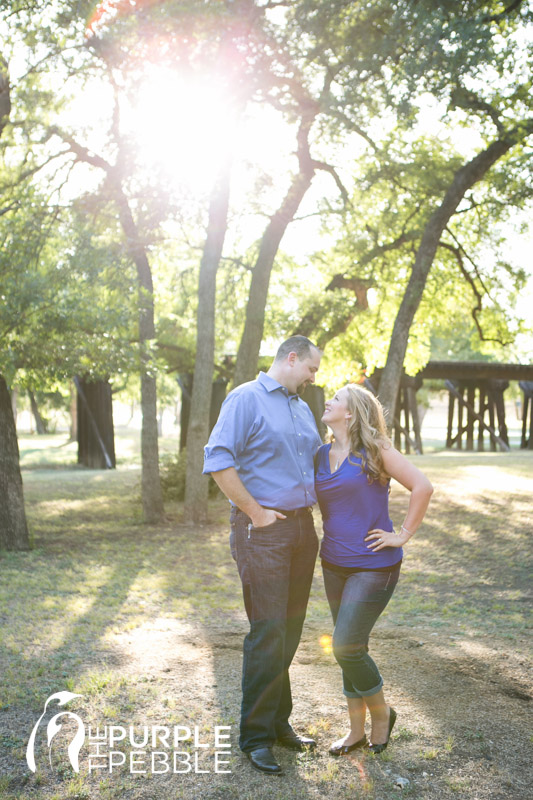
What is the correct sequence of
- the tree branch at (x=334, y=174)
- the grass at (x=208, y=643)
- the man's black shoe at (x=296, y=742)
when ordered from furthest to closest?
the tree branch at (x=334, y=174)
the man's black shoe at (x=296, y=742)
the grass at (x=208, y=643)

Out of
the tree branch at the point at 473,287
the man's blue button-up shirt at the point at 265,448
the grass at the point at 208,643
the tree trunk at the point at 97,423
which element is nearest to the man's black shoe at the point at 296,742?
the grass at the point at 208,643

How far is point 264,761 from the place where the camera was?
386 cm

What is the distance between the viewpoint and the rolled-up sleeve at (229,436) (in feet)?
12.3

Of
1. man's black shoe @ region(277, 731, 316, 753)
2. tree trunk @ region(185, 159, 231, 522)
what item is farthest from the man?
tree trunk @ region(185, 159, 231, 522)

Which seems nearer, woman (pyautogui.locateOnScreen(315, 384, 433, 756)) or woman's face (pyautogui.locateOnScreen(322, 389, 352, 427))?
woman (pyautogui.locateOnScreen(315, 384, 433, 756))

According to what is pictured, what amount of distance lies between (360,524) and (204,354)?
33.6ft

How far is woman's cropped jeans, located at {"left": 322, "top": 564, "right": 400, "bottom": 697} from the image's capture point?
3768 mm

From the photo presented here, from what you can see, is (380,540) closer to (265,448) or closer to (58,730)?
(265,448)

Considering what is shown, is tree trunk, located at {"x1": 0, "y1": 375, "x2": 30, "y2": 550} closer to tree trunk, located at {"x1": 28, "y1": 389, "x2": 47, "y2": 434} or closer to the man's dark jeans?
the man's dark jeans

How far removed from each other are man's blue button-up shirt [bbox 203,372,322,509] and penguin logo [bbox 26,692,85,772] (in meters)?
1.75

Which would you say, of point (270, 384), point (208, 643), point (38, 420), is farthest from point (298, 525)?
point (38, 420)

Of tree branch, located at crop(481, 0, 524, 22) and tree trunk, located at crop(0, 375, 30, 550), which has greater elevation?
tree branch, located at crop(481, 0, 524, 22)

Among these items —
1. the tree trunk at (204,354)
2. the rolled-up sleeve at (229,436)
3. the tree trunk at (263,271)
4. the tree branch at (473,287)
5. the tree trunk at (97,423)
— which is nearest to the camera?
the rolled-up sleeve at (229,436)

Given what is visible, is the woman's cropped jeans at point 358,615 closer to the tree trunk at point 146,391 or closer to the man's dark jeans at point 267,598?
the man's dark jeans at point 267,598
